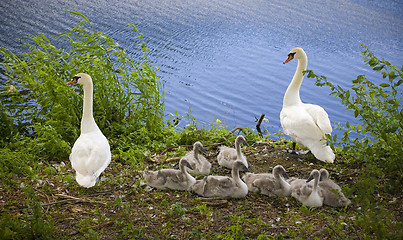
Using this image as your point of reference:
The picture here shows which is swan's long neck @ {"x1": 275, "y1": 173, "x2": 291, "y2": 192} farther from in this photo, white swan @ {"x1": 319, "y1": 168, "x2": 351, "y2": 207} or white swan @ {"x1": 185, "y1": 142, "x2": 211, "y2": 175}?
white swan @ {"x1": 185, "y1": 142, "x2": 211, "y2": 175}

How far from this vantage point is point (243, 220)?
4.57 metres

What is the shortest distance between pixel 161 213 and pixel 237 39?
43.4 feet

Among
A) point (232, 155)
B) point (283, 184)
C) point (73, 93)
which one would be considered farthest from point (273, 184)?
point (73, 93)

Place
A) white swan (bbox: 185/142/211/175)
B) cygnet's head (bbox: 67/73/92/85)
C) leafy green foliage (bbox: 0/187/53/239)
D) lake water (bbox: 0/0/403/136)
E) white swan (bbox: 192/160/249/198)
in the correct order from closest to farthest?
leafy green foliage (bbox: 0/187/53/239)
white swan (bbox: 192/160/249/198)
white swan (bbox: 185/142/211/175)
cygnet's head (bbox: 67/73/92/85)
lake water (bbox: 0/0/403/136)

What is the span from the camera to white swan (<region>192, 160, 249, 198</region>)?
5.07 m

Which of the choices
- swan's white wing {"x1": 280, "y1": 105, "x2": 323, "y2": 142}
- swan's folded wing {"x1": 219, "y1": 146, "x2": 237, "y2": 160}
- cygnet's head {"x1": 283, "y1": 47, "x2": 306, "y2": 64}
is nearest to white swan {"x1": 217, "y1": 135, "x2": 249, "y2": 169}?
swan's folded wing {"x1": 219, "y1": 146, "x2": 237, "y2": 160}

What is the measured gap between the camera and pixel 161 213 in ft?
15.4

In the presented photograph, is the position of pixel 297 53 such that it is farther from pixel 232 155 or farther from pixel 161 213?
pixel 161 213

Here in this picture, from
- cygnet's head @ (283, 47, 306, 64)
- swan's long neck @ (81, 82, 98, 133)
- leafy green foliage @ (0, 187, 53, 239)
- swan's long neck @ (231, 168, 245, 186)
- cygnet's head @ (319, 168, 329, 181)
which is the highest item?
cygnet's head @ (283, 47, 306, 64)

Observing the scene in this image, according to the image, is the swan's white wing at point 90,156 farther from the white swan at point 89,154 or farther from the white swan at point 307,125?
the white swan at point 307,125

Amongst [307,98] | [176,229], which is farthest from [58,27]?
[176,229]

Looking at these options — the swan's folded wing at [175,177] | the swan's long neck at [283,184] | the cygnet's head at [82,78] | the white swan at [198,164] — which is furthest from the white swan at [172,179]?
the cygnet's head at [82,78]

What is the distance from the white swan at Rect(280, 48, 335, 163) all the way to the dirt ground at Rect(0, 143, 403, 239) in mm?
426

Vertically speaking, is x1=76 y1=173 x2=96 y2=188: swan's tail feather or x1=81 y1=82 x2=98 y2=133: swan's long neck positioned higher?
x1=81 y1=82 x2=98 y2=133: swan's long neck
